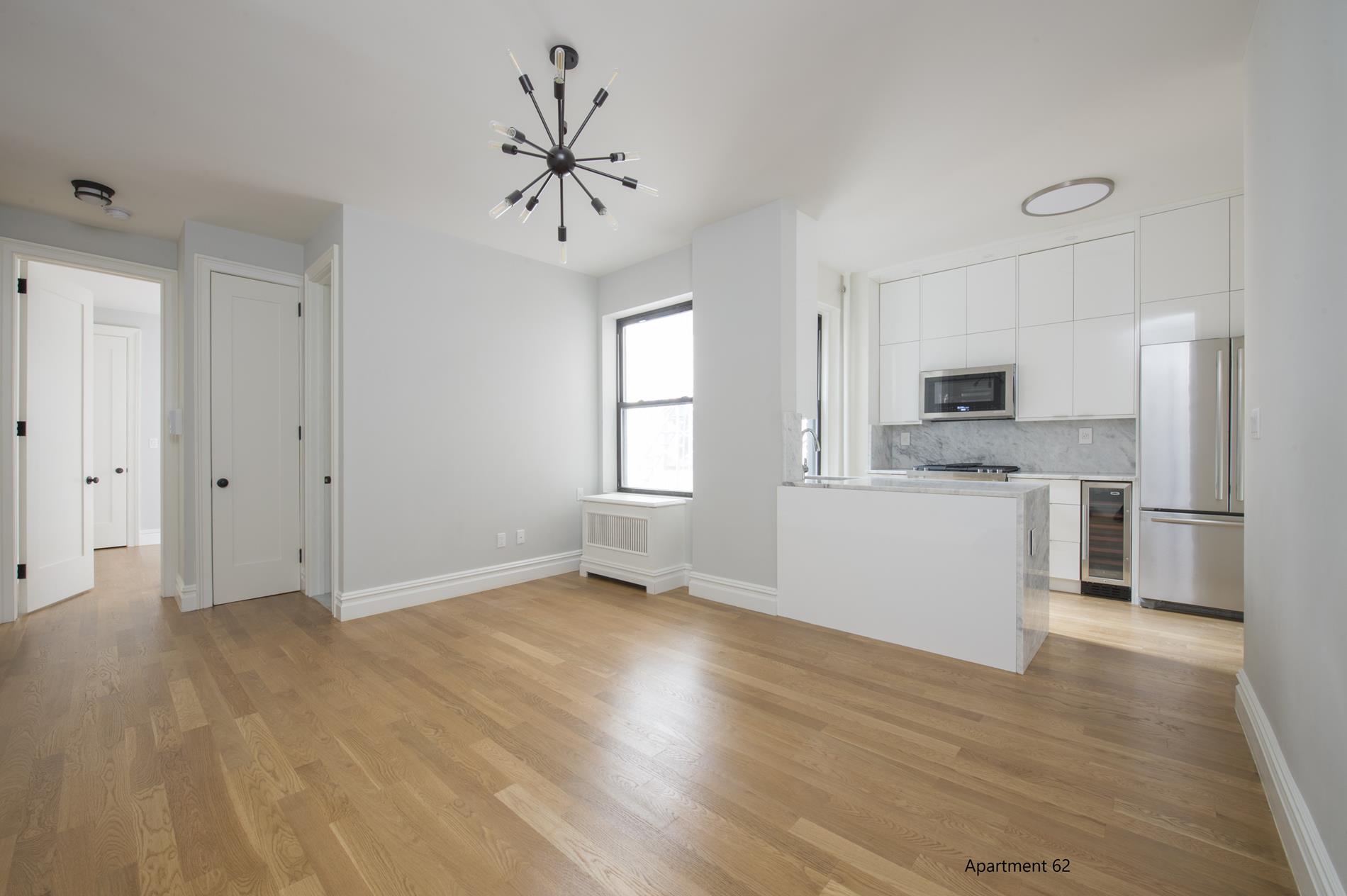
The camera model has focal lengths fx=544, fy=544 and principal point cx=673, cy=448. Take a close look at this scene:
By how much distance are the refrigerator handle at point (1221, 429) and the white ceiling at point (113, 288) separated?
24.9 feet

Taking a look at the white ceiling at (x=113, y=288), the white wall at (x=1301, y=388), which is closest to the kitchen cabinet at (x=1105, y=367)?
the white wall at (x=1301, y=388)

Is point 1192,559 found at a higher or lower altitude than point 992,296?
lower

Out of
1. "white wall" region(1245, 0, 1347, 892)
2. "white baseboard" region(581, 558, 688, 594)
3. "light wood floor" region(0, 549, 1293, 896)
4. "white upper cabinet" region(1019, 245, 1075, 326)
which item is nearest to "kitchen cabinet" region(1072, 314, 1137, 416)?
"white upper cabinet" region(1019, 245, 1075, 326)

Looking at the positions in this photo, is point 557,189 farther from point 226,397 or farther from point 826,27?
point 226,397

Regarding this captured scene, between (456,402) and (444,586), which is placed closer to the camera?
(444,586)

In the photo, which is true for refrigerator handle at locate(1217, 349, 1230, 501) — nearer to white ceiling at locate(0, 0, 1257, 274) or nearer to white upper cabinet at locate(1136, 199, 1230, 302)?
white upper cabinet at locate(1136, 199, 1230, 302)

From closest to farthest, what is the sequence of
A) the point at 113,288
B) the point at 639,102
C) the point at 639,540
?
the point at 639,102, the point at 639,540, the point at 113,288

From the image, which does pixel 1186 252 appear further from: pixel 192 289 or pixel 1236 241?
pixel 192 289

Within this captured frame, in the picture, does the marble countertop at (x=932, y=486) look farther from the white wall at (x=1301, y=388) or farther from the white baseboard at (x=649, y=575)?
the white baseboard at (x=649, y=575)

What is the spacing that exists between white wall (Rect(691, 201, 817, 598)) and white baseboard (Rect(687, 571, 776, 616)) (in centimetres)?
2

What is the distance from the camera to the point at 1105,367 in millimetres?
4000

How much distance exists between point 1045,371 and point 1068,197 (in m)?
1.38

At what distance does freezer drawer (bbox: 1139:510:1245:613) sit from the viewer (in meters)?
3.38

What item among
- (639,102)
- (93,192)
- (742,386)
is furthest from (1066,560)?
(93,192)
